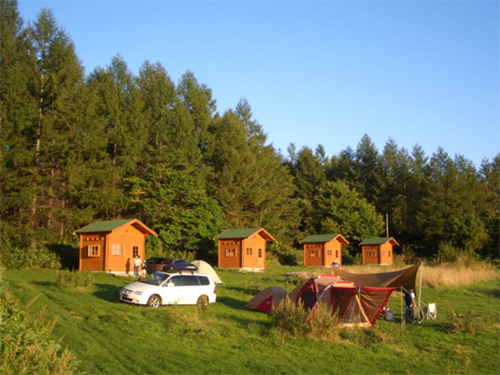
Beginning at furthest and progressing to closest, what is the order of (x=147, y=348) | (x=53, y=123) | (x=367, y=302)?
(x=53, y=123)
(x=367, y=302)
(x=147, y=348)

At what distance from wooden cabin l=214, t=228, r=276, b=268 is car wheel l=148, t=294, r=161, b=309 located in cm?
1870

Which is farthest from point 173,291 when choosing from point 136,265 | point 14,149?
point 14,149

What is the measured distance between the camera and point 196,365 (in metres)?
10.3

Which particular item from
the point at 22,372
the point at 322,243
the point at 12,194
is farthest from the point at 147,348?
A: the point at 322,243

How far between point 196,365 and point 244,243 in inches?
1011

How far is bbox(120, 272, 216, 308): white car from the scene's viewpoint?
16906mm

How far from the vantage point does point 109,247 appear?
2734cm

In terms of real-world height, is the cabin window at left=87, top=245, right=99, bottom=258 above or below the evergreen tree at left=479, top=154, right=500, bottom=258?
below

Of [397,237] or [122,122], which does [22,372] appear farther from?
[397,237]

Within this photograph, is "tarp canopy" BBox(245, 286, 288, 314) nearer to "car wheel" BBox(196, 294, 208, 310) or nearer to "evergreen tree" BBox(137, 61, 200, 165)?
"car wheel" BBox(196, 294, 208, 310)

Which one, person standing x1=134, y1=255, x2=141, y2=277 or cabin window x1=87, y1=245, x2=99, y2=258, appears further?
cabin window x1=87, y1=245, x2=99, y2=258

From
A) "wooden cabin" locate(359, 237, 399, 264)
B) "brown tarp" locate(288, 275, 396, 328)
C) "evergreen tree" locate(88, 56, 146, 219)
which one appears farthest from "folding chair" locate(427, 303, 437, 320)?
"wooden cabin" locate(359, 237, 399, 264)

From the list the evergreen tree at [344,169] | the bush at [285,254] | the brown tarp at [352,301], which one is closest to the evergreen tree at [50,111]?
the brown tarp at [352,301]

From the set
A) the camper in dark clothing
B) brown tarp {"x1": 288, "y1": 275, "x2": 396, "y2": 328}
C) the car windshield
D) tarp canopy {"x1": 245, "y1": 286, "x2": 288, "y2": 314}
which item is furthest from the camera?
the car windshield
